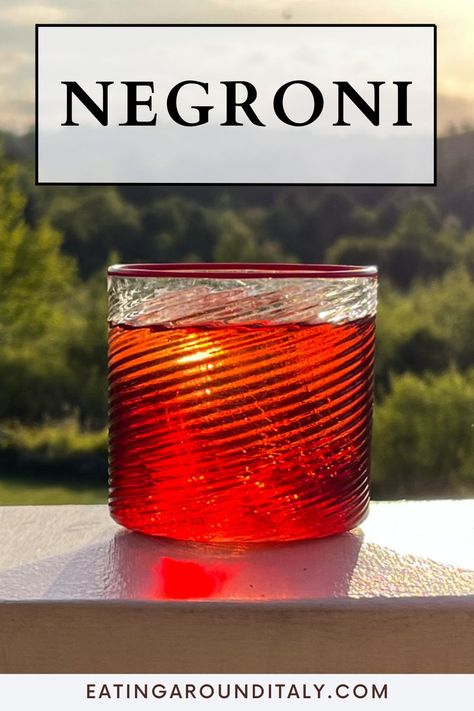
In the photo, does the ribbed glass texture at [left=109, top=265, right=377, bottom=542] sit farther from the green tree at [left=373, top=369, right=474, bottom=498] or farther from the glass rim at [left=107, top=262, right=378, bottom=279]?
the green tree at [left=373, top=369, right=474, bottom=498]

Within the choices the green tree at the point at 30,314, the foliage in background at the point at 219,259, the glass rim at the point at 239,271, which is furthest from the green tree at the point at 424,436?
the glass rim at the point at 239,271

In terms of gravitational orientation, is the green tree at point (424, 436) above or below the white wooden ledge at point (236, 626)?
below

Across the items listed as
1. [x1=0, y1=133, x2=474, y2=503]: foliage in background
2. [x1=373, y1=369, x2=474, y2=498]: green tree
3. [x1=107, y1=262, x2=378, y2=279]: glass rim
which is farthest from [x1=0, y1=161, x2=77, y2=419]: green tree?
[x1=107, y1=262, x2=378, y2=279]: glass rim

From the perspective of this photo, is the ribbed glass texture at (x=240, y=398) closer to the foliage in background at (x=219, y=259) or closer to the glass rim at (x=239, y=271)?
the glass rim at (x=239, y=271)

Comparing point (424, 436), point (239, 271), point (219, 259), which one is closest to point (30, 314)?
point (219, 259)

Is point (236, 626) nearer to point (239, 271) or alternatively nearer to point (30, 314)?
point (239, 271)

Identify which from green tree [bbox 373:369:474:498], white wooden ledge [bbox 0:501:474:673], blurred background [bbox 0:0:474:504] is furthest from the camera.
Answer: green tree [bbox 373:369:474:498]

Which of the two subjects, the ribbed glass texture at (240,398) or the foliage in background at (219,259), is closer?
the ribbed glass texture at (240,398)
